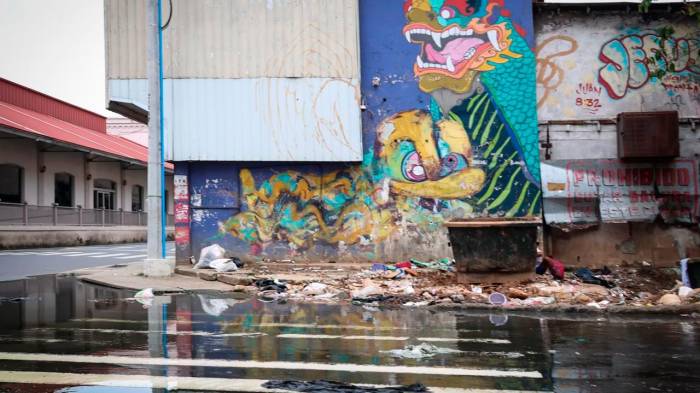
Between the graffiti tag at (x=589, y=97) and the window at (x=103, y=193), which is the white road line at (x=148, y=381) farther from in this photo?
the window at (x=103, y=193)

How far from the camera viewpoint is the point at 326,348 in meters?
5.77

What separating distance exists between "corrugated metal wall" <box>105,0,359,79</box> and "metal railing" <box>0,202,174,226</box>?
15.2m

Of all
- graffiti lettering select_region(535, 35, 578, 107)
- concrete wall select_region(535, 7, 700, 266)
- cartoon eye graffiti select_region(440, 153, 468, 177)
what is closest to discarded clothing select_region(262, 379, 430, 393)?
cartoon eye graffiti select_region(440, 153, 468, 177)

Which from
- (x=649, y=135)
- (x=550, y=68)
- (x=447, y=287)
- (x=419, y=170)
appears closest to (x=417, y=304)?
(x=447, y=287)

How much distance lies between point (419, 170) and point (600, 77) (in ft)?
17.0

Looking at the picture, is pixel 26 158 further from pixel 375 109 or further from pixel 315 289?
pixel 315 289

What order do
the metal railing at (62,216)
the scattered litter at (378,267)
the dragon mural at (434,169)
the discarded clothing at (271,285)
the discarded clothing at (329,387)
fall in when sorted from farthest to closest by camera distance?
1. the metal railing at (62,216)
2. the dragon mural at (434,169)
3. the scattered litter at (378,267)
4. the discarded clothing at (271,285)
5. the discarded clothing at (329,387)

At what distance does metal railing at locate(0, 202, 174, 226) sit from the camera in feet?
82.8

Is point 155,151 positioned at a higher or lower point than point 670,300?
higher

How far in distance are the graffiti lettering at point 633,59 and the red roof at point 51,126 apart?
2301 cm

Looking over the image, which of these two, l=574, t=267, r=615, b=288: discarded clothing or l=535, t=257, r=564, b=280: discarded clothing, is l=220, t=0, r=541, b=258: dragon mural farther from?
l=574, t=267, r=615, b=288: discarded clothing

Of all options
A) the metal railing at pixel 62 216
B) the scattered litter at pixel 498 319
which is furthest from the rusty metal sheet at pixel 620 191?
the metal railing at pixel 62 216

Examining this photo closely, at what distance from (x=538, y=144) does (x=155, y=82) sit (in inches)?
366

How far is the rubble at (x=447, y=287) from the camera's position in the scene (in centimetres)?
912
